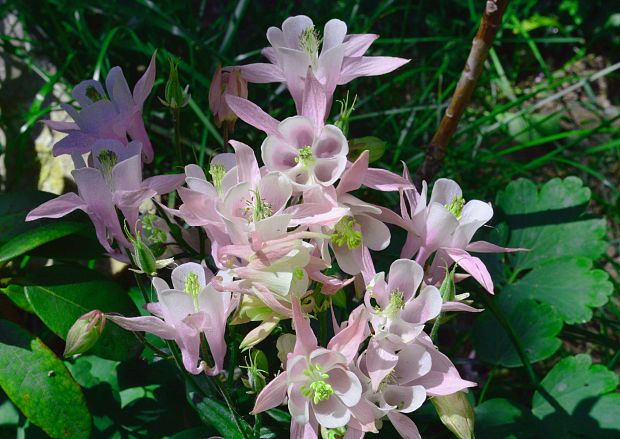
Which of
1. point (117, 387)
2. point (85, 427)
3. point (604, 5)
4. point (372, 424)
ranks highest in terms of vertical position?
point (604, 5)

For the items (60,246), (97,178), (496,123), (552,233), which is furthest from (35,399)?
(496,123)

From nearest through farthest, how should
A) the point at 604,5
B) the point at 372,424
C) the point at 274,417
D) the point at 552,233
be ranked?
1. the point at 372,424
2. the point at 274,417
3. the point at 552,233
4. the point at 604,5

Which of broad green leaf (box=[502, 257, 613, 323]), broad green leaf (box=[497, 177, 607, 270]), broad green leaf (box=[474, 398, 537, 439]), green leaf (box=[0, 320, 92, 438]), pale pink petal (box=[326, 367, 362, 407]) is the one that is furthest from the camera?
broad green leaf (box=[497, 177, 607, 270])

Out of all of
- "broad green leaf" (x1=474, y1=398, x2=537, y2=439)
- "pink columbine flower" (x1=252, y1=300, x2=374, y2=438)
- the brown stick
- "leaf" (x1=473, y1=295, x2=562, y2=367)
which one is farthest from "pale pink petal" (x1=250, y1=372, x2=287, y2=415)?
the brown stick

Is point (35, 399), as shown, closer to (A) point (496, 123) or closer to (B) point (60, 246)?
(B) point (60, 246)

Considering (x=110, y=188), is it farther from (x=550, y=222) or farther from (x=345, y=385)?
(x=550, y=222)

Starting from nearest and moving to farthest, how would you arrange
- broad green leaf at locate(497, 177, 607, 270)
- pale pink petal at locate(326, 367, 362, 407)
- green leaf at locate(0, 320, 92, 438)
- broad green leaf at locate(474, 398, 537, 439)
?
1. pale pink petal at locate(326, 367, 362, 407)
2. green leaf at locate(0, 320, 92, 438)
3. broad green leaf at locate(474, 398, 537, 439)
4. broad green leaf at locate(497, 177, 607, 270)

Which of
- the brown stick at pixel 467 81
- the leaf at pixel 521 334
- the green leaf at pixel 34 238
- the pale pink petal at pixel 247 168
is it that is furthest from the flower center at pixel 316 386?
the brown stick at pixel 467 81

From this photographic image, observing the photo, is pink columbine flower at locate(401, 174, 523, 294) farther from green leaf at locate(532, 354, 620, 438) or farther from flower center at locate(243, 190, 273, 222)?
green leaf at locate(532, 354, 620, 438)
